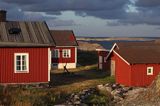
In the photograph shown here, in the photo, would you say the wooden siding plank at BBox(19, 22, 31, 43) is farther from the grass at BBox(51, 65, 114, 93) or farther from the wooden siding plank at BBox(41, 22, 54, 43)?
the grass at BBox(51, 65, 114, 93)

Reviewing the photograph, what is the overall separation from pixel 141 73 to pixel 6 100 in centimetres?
1378

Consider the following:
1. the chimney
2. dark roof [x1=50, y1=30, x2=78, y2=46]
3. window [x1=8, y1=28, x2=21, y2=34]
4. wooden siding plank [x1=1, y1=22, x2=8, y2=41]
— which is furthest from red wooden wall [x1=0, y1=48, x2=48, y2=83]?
dark roof [x1=50, y1=30, x2=78, y2=46]

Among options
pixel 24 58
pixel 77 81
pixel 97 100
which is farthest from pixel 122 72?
pixel 97 100

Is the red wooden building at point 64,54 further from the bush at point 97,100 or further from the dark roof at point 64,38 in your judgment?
the bush at point 97,100

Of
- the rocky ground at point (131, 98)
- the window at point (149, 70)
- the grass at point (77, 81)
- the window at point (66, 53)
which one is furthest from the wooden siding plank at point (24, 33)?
the window at point (66, 53)


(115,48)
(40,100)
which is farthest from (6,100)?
(115,48)

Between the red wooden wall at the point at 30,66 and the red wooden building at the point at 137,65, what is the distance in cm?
646

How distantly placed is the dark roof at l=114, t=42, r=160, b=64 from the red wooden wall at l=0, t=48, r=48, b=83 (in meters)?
6.58

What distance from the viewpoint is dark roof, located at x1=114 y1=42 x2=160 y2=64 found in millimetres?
33469

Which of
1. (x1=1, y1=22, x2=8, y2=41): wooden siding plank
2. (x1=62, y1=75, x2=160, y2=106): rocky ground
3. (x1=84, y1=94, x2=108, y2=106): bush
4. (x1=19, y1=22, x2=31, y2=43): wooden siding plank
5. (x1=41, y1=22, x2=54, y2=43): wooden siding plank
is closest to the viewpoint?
(x1=62, y1=75, x2=160, y2=106): rocky ground

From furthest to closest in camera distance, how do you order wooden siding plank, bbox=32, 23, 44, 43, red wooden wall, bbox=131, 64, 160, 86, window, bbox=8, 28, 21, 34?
red wooden wall, bbox=131, 64, 160, 86, window, bbox=8, 28, 21, 34, wooden siding plank, bbox=32, 23, 44, 43

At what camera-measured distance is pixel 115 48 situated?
122 ft

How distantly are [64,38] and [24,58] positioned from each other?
872 inches

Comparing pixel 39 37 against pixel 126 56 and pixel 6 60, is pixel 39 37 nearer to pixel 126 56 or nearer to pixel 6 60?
pixel 6 60
